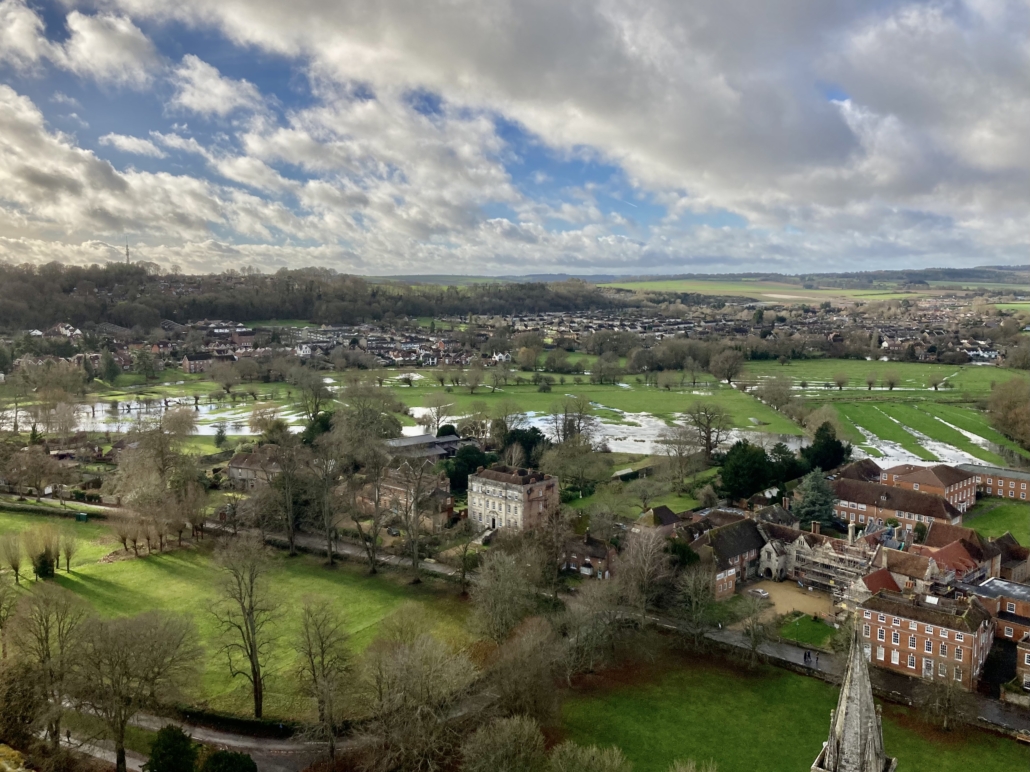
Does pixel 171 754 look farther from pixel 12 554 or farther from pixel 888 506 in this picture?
pixel 888 506

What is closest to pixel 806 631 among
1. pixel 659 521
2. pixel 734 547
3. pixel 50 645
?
pixel 734 547

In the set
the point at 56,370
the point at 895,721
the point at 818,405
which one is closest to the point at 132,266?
the point at 56,370

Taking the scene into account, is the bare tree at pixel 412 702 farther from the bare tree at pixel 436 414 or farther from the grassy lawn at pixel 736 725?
the bare tree at pixel 436 414

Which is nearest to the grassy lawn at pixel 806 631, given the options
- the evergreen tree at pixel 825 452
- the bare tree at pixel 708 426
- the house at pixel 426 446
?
the evergreen tree at pixel 825 452

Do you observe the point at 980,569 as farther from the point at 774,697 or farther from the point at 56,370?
the point at 56,370

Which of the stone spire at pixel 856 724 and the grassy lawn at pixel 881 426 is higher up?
the stone spire at pixel 856 724

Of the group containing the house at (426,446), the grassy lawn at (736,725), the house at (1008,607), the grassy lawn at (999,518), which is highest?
the house at (426,446)
